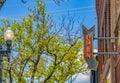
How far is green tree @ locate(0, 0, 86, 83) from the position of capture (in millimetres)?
30484

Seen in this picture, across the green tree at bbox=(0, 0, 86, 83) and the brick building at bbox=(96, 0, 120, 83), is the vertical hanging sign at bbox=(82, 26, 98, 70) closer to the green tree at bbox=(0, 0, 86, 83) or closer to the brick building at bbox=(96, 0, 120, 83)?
the brick building at bbox=(96, 0, 120, 83)

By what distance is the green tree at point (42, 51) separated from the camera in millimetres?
30484

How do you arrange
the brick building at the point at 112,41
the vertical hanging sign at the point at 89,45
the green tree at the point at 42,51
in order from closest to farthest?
the vertical hanging sign at the point at 89,45 → the brick building at the point at 112,41 → the green tree at the point at 42,51

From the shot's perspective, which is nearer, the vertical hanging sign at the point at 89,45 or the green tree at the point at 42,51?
the vertical hanging sign at the point at 89,45

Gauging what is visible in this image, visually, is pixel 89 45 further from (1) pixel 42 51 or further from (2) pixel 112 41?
(1) pixel 42 51

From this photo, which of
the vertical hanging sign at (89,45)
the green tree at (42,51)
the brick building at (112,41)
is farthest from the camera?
the green tree at (42,51)

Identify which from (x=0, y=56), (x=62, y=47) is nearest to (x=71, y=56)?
(x=62, y=47)

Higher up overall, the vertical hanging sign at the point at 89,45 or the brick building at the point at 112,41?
the brick building at the point at 112,41

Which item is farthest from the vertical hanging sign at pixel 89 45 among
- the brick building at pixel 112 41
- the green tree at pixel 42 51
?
the green tree at pixel 42 51

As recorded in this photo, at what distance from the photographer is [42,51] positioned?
3056cm

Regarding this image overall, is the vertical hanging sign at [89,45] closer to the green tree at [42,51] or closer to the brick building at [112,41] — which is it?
the brick building at [112,41]

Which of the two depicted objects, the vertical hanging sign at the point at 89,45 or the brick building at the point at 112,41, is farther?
the brick building at the point at 112,41

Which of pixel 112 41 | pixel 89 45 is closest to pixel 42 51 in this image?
pixel 112 41

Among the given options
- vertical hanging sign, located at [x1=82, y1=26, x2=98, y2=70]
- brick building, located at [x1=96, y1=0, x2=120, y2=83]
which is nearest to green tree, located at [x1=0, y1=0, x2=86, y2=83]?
brick building, located at [x1=96, y1=0, x2=120, y2=83]
